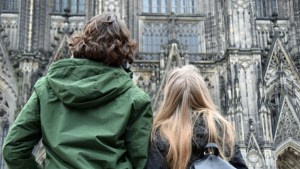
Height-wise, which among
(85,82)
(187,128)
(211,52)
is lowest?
(187,128)

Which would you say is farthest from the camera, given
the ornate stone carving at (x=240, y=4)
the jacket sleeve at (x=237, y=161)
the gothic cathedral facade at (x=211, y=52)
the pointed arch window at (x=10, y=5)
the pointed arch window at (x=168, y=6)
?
the pointed arch window at (x=168, y=6)

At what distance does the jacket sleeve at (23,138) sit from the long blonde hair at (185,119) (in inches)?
30.6

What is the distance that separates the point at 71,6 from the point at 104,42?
18.8 metres

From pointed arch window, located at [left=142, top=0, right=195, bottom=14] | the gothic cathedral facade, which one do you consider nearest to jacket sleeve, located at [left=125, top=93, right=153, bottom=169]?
the gothic cathedral facade

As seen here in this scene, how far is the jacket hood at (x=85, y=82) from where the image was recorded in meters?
2.72

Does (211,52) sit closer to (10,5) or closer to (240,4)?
(240,4)

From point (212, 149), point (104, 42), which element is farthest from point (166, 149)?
point (104, 42)

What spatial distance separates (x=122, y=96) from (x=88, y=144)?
39 centimetres

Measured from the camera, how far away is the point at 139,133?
2889mm

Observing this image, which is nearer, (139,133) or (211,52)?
(139,133)

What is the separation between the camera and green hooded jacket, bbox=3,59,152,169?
2.69m

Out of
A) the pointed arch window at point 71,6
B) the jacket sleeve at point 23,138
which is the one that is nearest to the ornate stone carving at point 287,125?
the pointed arch window at point 71,6

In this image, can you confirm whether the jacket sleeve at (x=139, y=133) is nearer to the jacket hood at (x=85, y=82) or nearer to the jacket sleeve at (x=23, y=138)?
the jacket hood at (x=85, y=82)

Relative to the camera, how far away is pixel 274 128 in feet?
60.8
